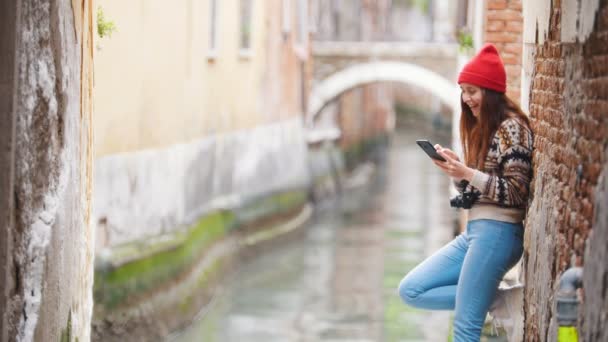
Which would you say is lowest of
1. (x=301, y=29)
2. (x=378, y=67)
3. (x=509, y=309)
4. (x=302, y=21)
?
(x=378, y=67)

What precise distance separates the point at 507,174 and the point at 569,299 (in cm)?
101

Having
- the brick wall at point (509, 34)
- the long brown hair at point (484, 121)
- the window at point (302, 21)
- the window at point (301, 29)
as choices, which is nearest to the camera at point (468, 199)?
the long brown hair at point (484, 121)

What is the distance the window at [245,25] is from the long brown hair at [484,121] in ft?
33.3

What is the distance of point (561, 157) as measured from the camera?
4.30 meters

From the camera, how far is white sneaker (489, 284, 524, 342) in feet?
16.4

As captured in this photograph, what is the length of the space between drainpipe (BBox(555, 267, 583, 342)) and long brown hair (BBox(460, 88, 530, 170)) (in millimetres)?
947

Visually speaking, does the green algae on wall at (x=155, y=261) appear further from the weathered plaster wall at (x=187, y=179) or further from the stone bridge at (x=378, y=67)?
the stone bridge at (x=378, y=67)

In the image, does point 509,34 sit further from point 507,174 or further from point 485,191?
point 485,191

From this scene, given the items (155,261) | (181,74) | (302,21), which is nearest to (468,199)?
(155,261)

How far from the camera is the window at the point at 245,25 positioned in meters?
14.9

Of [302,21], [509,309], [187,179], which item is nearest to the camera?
[509,309]

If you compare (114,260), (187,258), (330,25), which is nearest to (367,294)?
(187,258)

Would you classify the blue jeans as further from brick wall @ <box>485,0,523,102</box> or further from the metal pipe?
brick wall @ <box>485,0,523,102</box>

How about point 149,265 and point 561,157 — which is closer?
point 561,157
